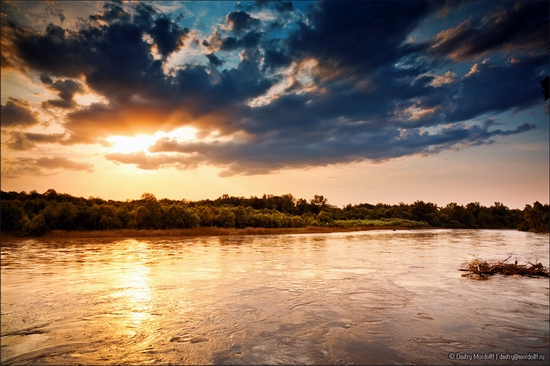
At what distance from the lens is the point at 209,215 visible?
82312mm

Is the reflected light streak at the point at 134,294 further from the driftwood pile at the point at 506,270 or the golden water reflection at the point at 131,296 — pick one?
the driftwood pile at the point at 506,270

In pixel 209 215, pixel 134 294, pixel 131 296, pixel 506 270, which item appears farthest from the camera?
pixel 209 215

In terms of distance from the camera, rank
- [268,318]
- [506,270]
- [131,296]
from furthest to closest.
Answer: [506,270] → [131,296] → [268,318]

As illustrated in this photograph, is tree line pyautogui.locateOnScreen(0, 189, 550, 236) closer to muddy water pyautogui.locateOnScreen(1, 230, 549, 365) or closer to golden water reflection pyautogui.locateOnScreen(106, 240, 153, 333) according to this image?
golden water reflection pyautogui.locateOnScreen(106, 240, 153, 333)

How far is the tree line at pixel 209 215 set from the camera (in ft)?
180

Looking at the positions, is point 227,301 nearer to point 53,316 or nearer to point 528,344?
point 53,316

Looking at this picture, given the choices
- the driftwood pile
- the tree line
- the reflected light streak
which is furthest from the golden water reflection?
the tree line

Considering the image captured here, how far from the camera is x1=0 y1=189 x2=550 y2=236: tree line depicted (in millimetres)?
55000

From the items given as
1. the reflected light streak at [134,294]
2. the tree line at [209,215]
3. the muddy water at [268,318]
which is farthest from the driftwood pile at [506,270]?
the tree line at [209,215]

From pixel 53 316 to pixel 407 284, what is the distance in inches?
590

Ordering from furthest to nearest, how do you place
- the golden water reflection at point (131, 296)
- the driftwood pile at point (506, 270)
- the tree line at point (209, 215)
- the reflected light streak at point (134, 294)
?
the tree line at point (209, 215) < the driftwood pile at point (506, 270) < the reflected light streak at point (134, 294) < the golden water reflection at point (131, 296)

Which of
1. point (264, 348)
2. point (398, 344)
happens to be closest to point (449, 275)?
point (398, 344)

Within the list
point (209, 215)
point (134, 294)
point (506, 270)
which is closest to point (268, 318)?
point (134, 294)

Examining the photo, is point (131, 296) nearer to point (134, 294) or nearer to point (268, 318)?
point (134, 294)
